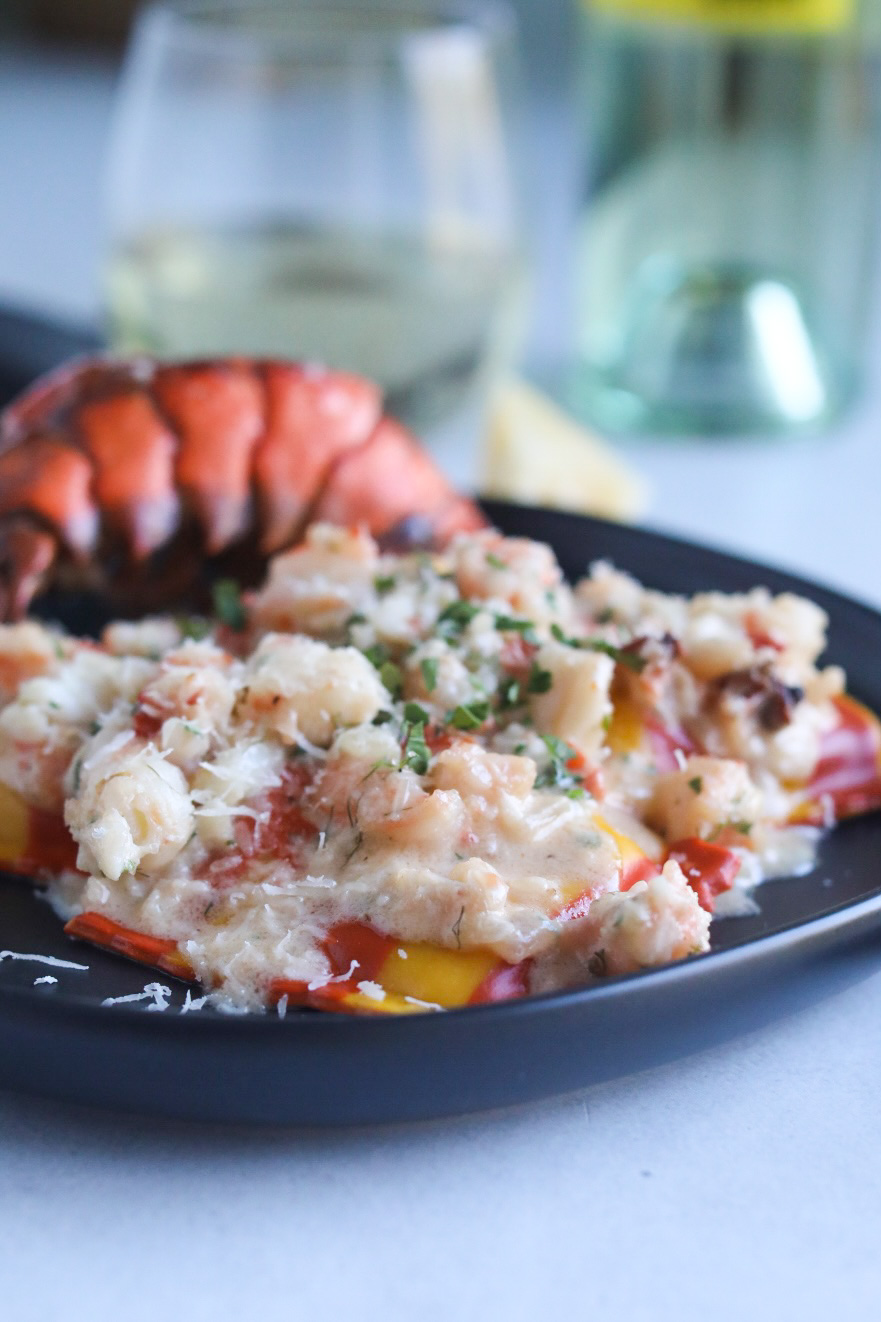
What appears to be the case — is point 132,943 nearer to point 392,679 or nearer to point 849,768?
point 392,679

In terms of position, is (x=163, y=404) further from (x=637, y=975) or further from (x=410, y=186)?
(x=637, y=975)

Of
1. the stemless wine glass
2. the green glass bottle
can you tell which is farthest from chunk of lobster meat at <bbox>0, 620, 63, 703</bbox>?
the green glass bottle

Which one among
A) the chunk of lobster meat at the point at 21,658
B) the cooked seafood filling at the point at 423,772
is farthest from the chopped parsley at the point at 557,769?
the chunk of lobster meat at the point at 21,658

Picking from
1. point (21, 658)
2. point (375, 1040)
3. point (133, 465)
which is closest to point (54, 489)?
point (133, 465)

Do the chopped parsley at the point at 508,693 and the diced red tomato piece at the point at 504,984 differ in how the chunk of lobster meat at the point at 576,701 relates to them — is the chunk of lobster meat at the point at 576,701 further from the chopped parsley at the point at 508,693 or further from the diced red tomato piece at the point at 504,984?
the diced red tomato piece at the point at 504,984

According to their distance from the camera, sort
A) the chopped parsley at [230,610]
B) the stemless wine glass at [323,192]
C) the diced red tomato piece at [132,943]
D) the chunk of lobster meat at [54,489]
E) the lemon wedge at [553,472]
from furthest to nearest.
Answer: the stemless wine glass at [323,192]
the lemon wedge at [553,472]
the chunk of lobster meat at [54,489]
the chopped parsley at [230,610]
the diced red tomato piece at [132,943]

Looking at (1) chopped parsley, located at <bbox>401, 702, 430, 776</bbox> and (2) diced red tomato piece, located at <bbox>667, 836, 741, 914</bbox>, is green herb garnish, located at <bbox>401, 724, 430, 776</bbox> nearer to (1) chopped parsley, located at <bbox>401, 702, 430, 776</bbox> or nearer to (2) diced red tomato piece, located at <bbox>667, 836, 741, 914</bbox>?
(1) chopped parsley, located at <bbox>401, 702, 430, 776</bbox>

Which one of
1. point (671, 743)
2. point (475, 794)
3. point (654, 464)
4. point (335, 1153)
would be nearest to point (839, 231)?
point (654, 464)
